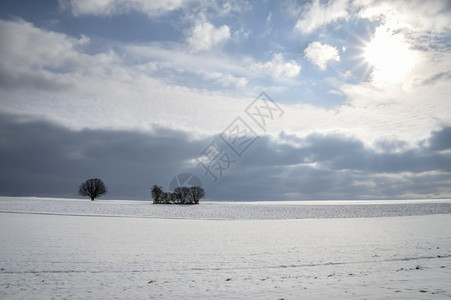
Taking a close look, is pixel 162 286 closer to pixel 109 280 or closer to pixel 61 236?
pixel 109 280

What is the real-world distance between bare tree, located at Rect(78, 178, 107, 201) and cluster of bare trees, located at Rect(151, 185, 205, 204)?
18121 mm

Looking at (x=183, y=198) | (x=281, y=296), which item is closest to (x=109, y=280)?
(x=281, y=296)

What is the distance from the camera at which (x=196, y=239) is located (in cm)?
1797

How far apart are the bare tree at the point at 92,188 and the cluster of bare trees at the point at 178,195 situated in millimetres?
18121

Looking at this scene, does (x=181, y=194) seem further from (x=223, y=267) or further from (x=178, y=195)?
(x=223, y=267)

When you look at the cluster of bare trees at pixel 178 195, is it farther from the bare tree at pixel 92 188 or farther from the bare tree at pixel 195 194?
the bare tree at pixel 92 188

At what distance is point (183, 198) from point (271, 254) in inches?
2032

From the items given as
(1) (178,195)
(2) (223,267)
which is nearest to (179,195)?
(1) (178,195)

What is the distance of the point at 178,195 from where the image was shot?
63.7 meters

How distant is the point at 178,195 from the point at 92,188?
77.9ft

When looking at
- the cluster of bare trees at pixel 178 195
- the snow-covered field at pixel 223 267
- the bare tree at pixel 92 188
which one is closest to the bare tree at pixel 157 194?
the cluster of bare trees at pixel 178 195

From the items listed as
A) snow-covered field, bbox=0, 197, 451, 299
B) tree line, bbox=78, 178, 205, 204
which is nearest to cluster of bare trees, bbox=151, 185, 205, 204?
tree line, bbox=78, 178, 205, 204

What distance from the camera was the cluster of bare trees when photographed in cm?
6384

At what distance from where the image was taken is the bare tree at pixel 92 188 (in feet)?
244
